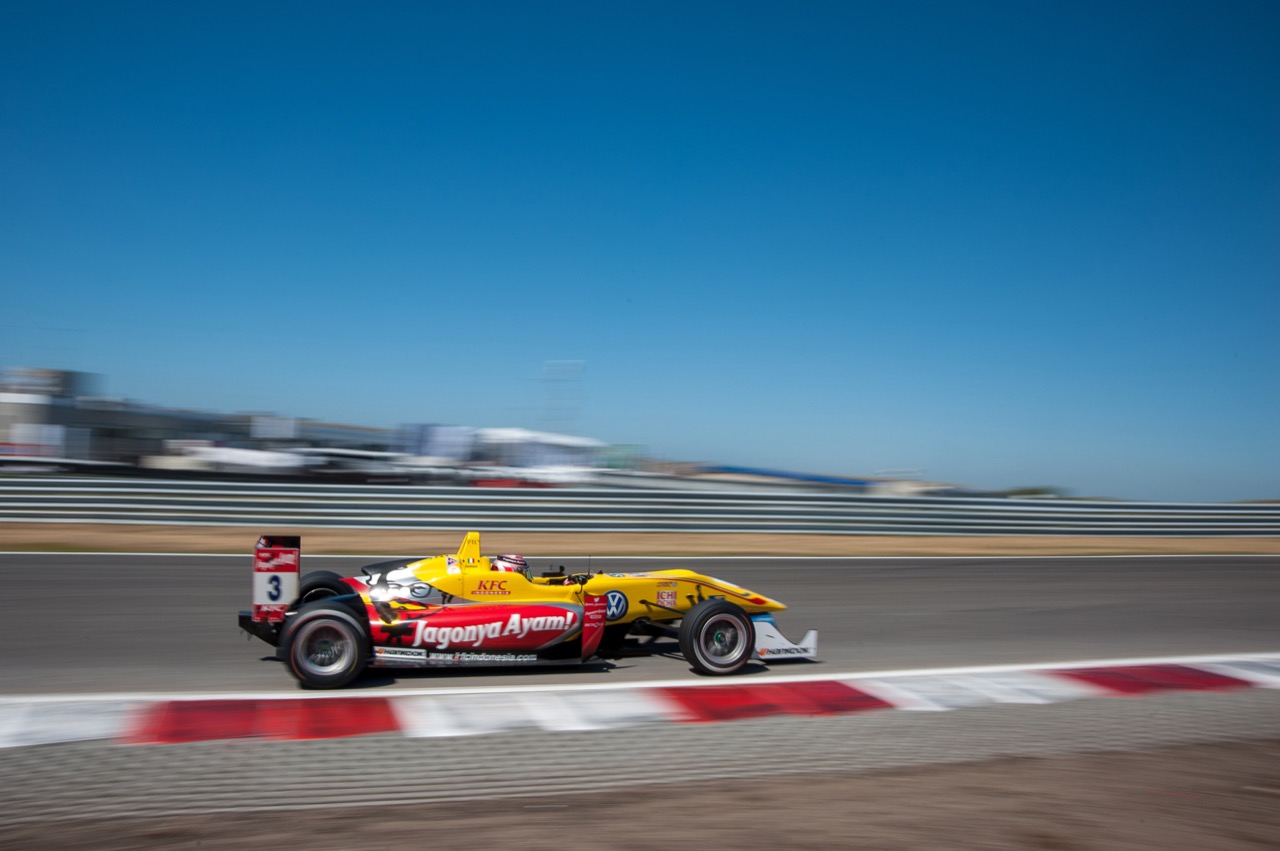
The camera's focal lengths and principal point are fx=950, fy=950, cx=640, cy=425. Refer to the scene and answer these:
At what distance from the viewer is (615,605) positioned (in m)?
7.36

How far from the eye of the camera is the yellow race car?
21.2ft

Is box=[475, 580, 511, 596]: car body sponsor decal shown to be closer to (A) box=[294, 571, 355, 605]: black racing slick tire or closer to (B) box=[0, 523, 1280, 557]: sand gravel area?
(A) box=[294, 571, 355, 605]: black racing slick tire

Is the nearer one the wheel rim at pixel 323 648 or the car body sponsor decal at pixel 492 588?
the wheel rim at pixel 323 648

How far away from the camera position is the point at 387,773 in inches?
184

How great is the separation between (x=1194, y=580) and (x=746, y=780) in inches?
507

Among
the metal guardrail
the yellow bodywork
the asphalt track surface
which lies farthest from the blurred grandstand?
the yellow bodywork

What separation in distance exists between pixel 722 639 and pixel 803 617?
2.96 m

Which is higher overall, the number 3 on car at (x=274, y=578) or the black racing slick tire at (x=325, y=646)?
the number 3 on car at (x=274, y=578)

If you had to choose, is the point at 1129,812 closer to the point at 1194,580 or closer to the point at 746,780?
the point at 746,780

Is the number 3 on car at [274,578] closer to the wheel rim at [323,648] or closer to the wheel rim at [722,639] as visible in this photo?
the wheel rim at [323,648]

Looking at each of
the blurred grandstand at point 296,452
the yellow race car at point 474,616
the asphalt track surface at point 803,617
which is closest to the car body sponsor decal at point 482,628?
the yellow race car at point 474,616

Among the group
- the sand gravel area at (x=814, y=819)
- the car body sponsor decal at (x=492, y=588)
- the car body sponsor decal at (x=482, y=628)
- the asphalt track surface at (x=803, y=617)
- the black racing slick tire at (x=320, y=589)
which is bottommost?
the asphalt track surface at (x=803, y=617)

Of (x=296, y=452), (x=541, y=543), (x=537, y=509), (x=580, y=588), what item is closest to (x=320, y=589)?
(x=580, y=588)

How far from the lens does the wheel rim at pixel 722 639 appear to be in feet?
23.7
